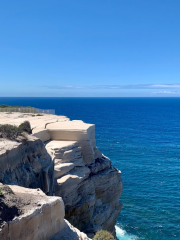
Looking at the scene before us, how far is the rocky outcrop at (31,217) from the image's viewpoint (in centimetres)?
890

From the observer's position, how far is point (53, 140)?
2641 cm

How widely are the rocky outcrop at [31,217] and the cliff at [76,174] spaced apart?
15.6 feet

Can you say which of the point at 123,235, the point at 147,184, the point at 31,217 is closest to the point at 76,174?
the point at 123,235

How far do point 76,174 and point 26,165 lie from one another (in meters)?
7.38

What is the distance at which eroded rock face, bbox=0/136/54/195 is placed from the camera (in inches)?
557

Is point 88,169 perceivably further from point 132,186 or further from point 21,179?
point 132,186

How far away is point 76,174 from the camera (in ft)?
74.6

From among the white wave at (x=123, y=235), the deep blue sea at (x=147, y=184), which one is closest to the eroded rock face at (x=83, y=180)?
the white wave at (x=123, y=235)

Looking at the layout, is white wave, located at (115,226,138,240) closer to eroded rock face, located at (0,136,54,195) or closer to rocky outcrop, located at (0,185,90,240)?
eroded rock face, located at (0,136,54,195)

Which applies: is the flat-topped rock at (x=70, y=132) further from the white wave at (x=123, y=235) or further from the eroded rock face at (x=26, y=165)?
the white wave at (x=123, y=235)

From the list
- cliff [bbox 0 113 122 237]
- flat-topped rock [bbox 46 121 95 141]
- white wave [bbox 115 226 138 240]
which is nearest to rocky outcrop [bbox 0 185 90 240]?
cliff [bbox 0 113 122 237]

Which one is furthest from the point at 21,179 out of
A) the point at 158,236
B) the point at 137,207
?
the point at 137,207

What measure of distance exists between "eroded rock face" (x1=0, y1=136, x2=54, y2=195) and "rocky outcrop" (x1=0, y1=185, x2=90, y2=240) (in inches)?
112

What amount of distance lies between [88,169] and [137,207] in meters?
13.2
